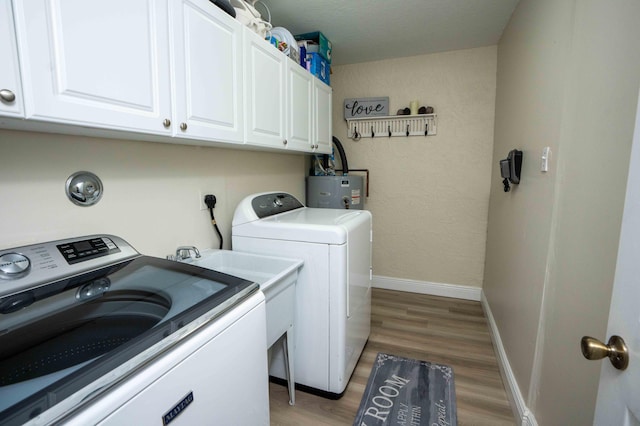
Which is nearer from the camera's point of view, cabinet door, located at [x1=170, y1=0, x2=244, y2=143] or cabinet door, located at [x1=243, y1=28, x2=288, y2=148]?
cabinet door, located at [x1=170, y1=0, x2=244, y2=143]

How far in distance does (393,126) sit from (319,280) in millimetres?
2006

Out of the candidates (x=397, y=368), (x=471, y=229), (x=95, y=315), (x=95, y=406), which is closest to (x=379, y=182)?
(x=471, y=229)

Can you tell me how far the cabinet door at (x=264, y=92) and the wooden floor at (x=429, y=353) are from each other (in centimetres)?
149

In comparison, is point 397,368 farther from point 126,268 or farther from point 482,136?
point 482,136

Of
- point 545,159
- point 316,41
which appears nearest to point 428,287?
point 545,159

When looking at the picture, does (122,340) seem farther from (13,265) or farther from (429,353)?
(429,353)

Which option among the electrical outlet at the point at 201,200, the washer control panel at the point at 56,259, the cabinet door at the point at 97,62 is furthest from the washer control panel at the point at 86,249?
the electrical outlet at the point at 201,200

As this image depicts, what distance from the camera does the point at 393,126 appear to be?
3066mm

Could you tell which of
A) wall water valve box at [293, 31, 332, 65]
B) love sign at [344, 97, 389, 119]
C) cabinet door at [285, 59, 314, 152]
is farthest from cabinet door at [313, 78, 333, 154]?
love sign at [344, 97, 389, 119]

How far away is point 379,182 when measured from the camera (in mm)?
3215

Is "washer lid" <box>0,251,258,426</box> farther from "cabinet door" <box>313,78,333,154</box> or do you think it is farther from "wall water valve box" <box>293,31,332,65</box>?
"wall water valve box" <box>293,31,332,65</box>

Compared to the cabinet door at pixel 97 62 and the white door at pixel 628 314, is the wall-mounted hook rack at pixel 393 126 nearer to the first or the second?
the cabinet door at pixel 97 62

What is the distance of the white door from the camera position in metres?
0.52

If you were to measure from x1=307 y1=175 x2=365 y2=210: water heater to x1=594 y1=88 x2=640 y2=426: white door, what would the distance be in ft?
7.32
